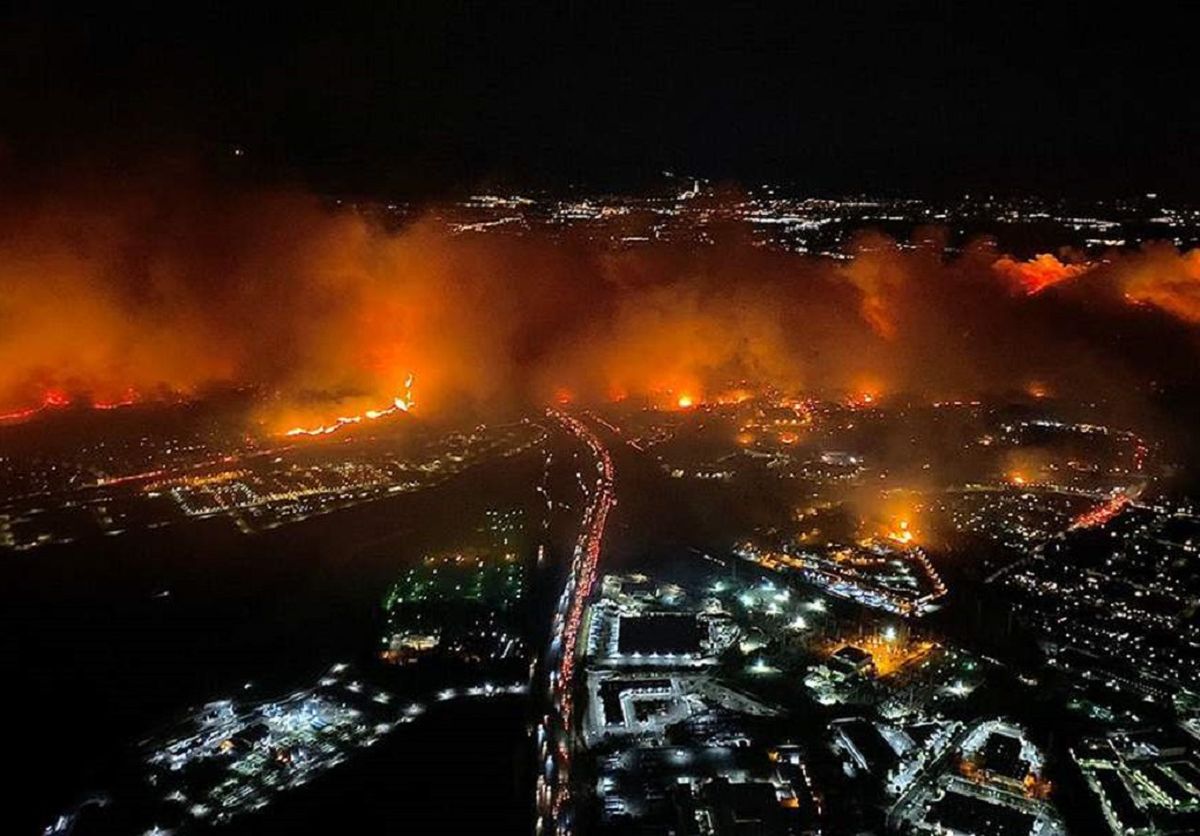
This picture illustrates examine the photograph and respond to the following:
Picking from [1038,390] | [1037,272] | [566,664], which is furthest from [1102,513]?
[1037,272]

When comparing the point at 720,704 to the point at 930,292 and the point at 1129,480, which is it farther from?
the point at 930,292

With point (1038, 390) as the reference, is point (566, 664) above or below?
above

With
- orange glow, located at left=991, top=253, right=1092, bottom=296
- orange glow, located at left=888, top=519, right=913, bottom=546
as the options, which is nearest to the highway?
orange glow, located at left=888, top=519, right=913, bottom=546

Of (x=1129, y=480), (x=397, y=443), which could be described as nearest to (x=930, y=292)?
(x=1129, y=480)

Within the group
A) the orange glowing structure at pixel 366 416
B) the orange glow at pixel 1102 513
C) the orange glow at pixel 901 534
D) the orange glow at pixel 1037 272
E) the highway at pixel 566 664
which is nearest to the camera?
the highway at pixel 566 664

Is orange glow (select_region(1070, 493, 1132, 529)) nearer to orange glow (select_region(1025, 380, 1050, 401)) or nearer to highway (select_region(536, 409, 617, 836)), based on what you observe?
orange glow (select_region(1025, 380, 1050, 401))

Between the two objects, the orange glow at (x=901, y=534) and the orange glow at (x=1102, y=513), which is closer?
the orange glow at (x=901, y=534)

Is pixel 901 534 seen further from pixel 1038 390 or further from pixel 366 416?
pixel 366 416

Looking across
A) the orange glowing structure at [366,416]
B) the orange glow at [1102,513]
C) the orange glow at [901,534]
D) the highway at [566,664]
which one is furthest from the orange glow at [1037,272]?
the orange glowing structure at [366,416]

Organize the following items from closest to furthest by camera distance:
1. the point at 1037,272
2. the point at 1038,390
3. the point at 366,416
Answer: the point at 366,416 < the point at 1038,390 < the point at 1037,272

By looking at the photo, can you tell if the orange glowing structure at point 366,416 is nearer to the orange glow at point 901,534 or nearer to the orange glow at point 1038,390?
the orange glow at point 901,534

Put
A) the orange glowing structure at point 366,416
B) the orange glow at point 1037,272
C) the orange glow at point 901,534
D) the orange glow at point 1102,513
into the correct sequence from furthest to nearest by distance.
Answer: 1. the orange glow at point 1037,272
2. the orange glowing structure at point 366,416
3. the orange glow at point 1102,513
4. the orange glow at point 901,534
